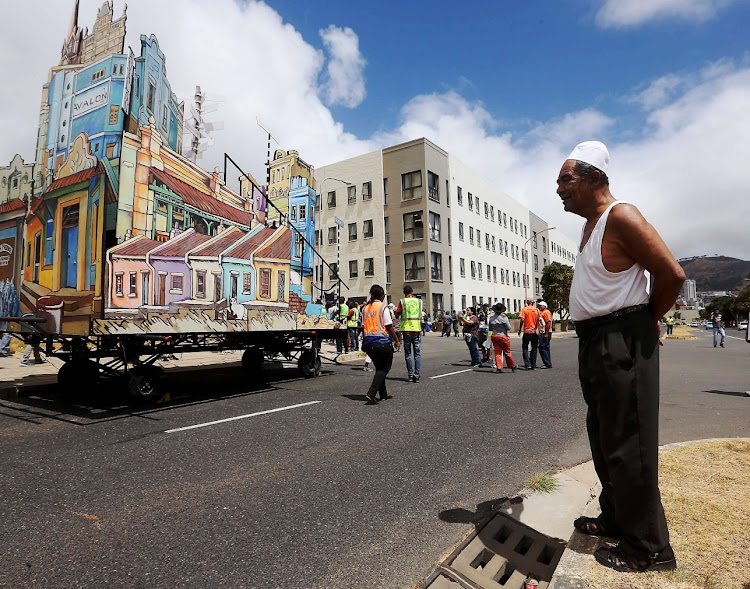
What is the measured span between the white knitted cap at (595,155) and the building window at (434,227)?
1468 inches

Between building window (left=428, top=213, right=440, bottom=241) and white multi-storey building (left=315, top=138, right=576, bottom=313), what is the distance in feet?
0.27

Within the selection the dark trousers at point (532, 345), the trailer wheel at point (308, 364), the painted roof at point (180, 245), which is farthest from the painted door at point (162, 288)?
the dark trousers at point (532, 345)

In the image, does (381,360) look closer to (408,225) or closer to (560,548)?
(560,548)

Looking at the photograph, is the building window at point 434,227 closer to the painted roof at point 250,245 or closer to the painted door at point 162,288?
the painted roof at point 250,245

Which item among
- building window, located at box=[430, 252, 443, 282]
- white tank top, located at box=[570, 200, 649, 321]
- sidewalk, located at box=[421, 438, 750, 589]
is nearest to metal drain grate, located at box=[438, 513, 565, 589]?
sidewalk, located at box=[421, 438, 750, 589]

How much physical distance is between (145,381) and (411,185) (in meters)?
35.1

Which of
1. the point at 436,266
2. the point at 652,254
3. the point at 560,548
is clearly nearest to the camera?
the point at 652,254

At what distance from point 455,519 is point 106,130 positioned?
6.09 meters

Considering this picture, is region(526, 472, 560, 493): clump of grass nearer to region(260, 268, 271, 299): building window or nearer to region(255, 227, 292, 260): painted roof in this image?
region(260, 268, 271, 299): building window

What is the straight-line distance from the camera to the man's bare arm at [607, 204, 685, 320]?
2.28 meters

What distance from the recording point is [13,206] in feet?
22.6

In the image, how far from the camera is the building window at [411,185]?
39875mm

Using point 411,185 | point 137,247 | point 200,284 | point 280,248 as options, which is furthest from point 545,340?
point 411,185

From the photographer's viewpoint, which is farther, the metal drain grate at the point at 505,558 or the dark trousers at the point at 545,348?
the dark trousers at the point at 545,348
